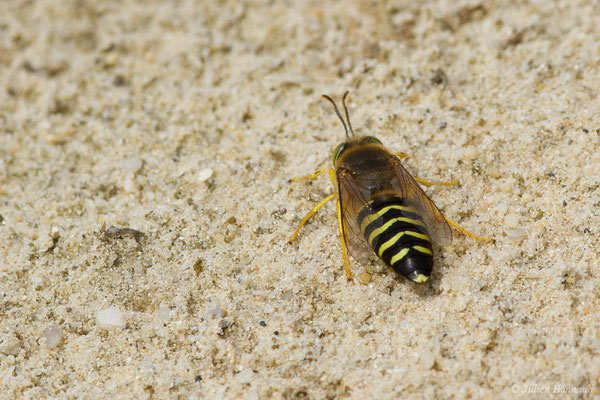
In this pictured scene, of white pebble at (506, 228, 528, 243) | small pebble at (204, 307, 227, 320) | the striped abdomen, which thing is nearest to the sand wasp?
the striped abdomen

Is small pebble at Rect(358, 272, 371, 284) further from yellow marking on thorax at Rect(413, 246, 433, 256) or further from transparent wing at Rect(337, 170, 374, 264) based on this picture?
yellow marking on thorax at Rect(413, 246, 433, 256)

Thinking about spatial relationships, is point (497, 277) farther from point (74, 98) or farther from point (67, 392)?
point (74, 98)

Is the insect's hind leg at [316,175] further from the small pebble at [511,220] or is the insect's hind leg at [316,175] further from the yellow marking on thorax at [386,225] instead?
the small pebble at [511,220]

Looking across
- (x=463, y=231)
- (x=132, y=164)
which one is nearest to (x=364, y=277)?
(x=463, y=231)

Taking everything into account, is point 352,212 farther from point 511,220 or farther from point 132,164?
point 132,164

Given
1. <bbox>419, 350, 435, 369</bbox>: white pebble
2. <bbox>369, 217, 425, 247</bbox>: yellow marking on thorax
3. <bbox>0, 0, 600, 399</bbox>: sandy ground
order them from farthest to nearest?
<bbox>369, 217, 425, 247</bbox>: yellow marking on thorax < <bbox>0, 0, 600, 399</bbox>: sandy ground < <bbox>419, 350, 435, 369</bbox>: white pebble

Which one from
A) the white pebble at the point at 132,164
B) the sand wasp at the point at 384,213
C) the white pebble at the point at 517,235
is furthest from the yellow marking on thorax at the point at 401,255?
the white pebble at the point at 132,164
